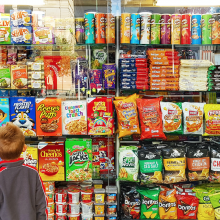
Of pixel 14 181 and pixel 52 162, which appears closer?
pixel 14 181

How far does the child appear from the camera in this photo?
5.85 feet

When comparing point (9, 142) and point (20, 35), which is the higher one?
point (20, 35)

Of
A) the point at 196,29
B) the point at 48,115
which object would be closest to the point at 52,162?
the point at 48,115

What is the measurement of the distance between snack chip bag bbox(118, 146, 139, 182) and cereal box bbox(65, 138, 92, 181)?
0.36m

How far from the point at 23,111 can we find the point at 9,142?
1.14 metres

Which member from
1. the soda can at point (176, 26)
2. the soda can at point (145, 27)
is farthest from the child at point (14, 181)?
the soda can at point (176, 26)

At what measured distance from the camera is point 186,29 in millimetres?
2984

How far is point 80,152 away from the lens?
9.68 feet

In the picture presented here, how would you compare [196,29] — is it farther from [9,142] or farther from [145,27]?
[9,142]

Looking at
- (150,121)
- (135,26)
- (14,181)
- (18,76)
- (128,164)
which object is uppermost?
(135,26)

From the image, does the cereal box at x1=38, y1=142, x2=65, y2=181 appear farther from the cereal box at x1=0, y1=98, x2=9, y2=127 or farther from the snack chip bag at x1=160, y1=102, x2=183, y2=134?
the snack chip bag at x1=160, y1=102, x2=183, y2=134

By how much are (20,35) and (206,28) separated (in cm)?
213

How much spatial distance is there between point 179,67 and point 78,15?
132 centimetres

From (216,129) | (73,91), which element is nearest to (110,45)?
(73,91)
